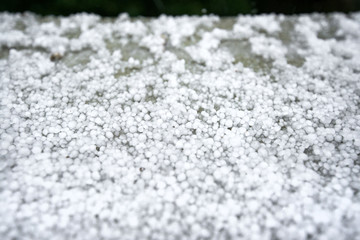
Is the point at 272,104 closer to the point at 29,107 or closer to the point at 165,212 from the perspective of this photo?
the point at 165,212

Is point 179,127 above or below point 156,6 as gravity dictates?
below

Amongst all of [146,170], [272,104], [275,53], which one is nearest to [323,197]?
[272,104]

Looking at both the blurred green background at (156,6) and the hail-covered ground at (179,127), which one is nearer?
the hail-covered ground at (179,127)

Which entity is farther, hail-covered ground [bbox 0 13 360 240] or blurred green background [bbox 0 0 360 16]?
blurred green background [bbox 0 0 360 16]

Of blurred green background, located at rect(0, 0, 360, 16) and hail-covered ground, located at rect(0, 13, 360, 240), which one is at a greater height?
blurred green background, located at rect(0, 0, 360, 16)
